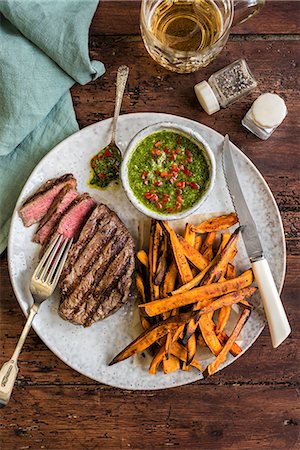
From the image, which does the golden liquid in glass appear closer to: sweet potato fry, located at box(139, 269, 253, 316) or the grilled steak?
the grilled steak

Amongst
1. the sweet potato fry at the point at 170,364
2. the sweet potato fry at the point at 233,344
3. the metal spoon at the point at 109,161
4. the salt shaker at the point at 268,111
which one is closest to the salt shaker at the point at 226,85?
the salt shaker at the point at 268,111

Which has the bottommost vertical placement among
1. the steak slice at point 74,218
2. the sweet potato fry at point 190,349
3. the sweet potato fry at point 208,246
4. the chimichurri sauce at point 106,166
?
the sweet potato fry at point 190,349

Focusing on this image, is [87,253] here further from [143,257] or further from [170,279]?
[170,279]

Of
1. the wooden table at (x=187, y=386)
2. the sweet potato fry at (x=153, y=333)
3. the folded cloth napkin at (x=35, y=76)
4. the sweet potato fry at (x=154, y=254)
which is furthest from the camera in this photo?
the wooden table at (x=187, y=386)

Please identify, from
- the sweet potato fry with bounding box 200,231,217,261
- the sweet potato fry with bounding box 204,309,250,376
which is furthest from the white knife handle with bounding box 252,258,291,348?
the sweet potato fry with bounding box 200,231,217,261

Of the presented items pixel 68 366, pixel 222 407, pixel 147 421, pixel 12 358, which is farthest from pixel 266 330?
pixel 12 358

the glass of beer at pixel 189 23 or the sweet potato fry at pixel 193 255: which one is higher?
the glass of beer at pixel 189 23

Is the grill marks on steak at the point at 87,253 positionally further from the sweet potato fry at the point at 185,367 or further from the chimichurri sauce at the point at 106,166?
the sweet potato fry at the point at 185,367
